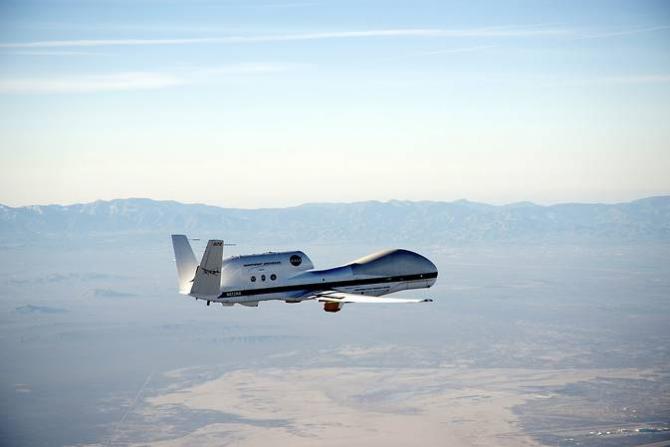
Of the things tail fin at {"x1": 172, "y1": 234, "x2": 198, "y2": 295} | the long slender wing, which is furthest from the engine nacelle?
tail fin at {"x1": 172, "y1": 234, "x2": 198, "y2": 295}

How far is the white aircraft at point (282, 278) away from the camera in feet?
245

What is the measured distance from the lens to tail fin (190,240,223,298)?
73438mm

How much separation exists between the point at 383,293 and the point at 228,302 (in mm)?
16839

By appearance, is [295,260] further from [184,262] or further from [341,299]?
[184,262]

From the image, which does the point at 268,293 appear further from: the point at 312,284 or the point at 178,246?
the point at 178,246

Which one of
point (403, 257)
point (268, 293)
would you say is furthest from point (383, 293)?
point (268, 293)

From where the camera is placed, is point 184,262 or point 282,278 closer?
point 282,278

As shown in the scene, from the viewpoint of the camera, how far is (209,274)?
74.4m

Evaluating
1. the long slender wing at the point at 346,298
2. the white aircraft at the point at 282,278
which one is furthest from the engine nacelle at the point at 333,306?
the long slender wing at the point at 346,298

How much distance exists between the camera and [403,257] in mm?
82000

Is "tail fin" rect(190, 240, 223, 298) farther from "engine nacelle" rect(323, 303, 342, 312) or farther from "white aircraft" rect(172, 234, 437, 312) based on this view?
"engine nacelle" rect(323, 303, 342, 312)

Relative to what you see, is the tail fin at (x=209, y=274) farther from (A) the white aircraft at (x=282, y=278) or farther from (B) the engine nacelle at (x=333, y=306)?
(B) the engine nacelle at (x=333, y=306)

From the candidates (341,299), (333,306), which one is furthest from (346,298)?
(333,306)

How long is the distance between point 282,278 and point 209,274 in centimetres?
763
